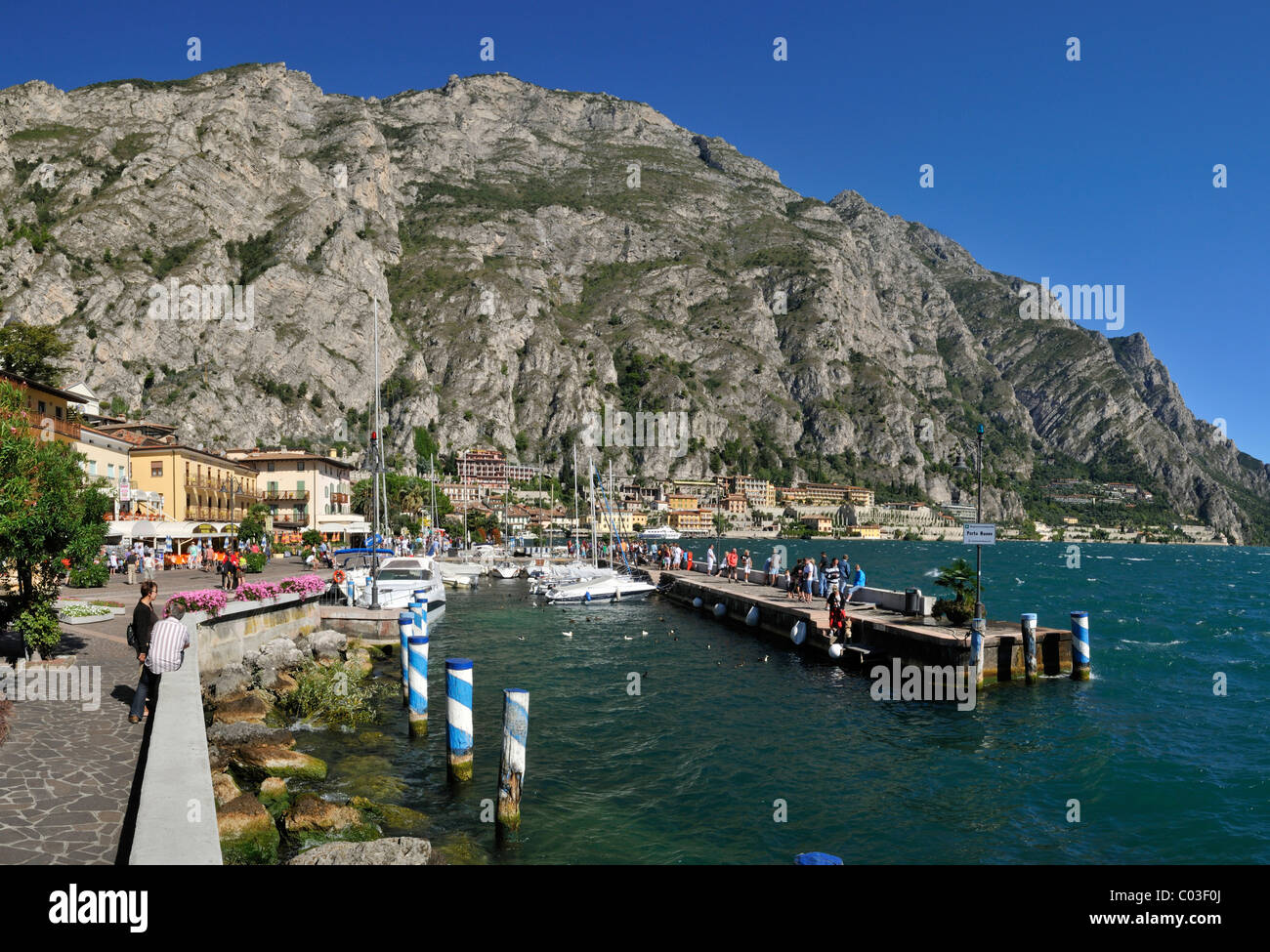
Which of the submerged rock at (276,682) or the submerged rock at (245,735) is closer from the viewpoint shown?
the submerged rock at (245,735)

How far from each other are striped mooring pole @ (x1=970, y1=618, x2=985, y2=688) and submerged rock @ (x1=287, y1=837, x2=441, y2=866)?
55.6 ft

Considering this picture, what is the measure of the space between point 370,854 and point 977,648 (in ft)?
58.3

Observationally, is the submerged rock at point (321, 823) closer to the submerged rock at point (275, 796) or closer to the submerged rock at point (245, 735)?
the submerged rock at point (275, 796)

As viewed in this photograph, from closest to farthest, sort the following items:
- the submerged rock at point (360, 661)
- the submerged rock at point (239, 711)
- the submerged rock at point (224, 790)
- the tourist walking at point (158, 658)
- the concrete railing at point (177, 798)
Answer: the concrete railing at point (177, 798), the submerged rock at point (224, 790), the tourist walking at point (158, 658), the submerged rock at point (239, 711), the submerged rock at point (360, 661)

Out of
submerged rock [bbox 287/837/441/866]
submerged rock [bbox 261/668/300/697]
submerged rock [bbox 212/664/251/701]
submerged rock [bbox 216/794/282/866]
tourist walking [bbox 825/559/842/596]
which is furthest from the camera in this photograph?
tourist walking [bbox 825/559/842/596]

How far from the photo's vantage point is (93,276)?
442 ft

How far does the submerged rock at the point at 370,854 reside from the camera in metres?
8.12

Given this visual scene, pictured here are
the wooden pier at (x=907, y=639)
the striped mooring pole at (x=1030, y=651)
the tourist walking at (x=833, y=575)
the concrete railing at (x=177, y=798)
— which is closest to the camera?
the concrete railing at (x=177, y=798)

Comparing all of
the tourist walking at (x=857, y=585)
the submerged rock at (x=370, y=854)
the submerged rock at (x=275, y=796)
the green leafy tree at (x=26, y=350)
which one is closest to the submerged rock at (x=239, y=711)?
the submerged rock at (x=275, y=796)

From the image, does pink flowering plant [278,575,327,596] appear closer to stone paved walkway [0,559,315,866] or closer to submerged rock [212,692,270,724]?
submerged rock [212,692,270,724]

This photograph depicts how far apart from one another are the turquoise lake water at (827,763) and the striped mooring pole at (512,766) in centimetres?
34

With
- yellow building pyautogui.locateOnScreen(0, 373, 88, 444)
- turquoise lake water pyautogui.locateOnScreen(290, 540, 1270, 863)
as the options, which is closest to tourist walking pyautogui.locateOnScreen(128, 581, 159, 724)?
turquoise lake water pyautogui.locateOnScreen(290, 540, 1270, 863)

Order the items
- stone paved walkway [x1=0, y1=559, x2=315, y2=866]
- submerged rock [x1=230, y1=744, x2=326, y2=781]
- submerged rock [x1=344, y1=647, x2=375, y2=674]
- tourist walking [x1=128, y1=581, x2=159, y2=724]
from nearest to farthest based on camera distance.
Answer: stone paved walkway [x1=0, y1=559, x2=315, y2=866], tourist walking [x1=128, y1=581, x2=159, y2=724], submerged rock [x1=230, y1=744, x2=326, y2=781], submerged rock [x1=344, y1=647, x2=375, y2=674]

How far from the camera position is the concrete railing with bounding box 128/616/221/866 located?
5.57 metres
